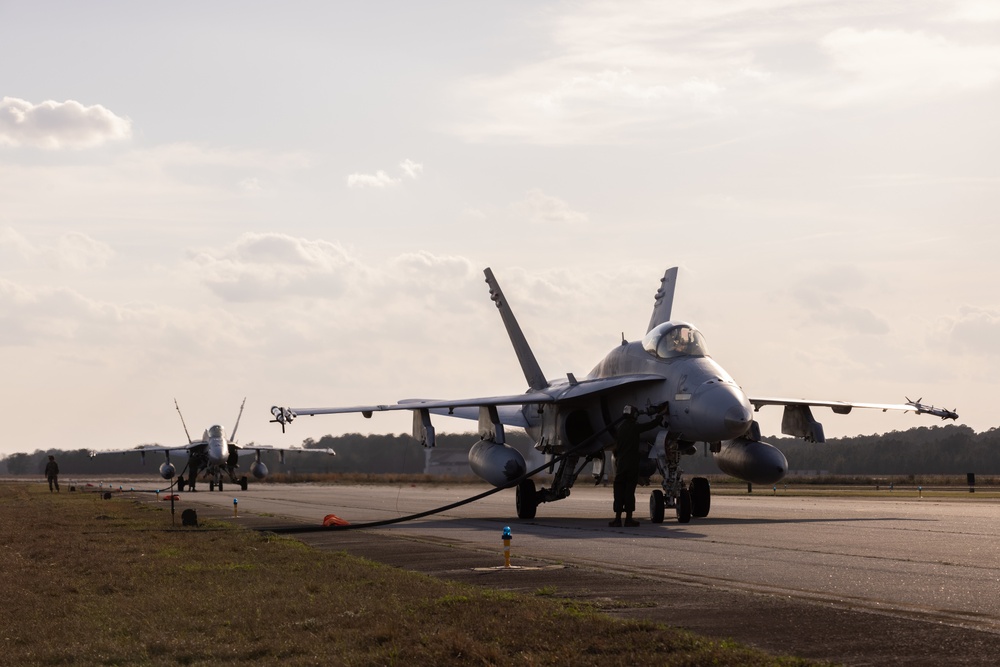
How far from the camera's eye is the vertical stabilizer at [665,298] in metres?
28.1

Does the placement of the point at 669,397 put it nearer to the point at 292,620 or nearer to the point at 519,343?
the point at 519,343

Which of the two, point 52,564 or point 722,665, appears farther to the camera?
point 52,564

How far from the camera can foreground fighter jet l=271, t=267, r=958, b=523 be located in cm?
2209

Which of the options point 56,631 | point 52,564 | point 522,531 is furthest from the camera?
point 522,531

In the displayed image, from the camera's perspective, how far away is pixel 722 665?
6996mm

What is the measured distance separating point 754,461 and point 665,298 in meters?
4.69

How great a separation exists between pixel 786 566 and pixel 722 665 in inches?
255

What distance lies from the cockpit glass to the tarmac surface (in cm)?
320

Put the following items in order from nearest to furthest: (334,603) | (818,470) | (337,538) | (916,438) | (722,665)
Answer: (722,665)
(334,603)
(337,538)
(818,470)
(916,438)

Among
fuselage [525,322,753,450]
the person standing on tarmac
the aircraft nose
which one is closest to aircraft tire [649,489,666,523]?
the person standing on tarmac

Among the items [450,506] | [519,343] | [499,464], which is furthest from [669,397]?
[519,343]

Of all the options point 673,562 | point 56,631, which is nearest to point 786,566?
point 673,562

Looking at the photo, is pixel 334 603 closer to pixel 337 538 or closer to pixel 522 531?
pixel 337 538

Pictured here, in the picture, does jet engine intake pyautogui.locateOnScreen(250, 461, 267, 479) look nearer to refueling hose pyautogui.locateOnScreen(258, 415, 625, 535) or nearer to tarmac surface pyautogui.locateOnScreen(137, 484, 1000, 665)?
tarmac surface pyautogui.locateOnScreen(137, 484, 1000, 665)
